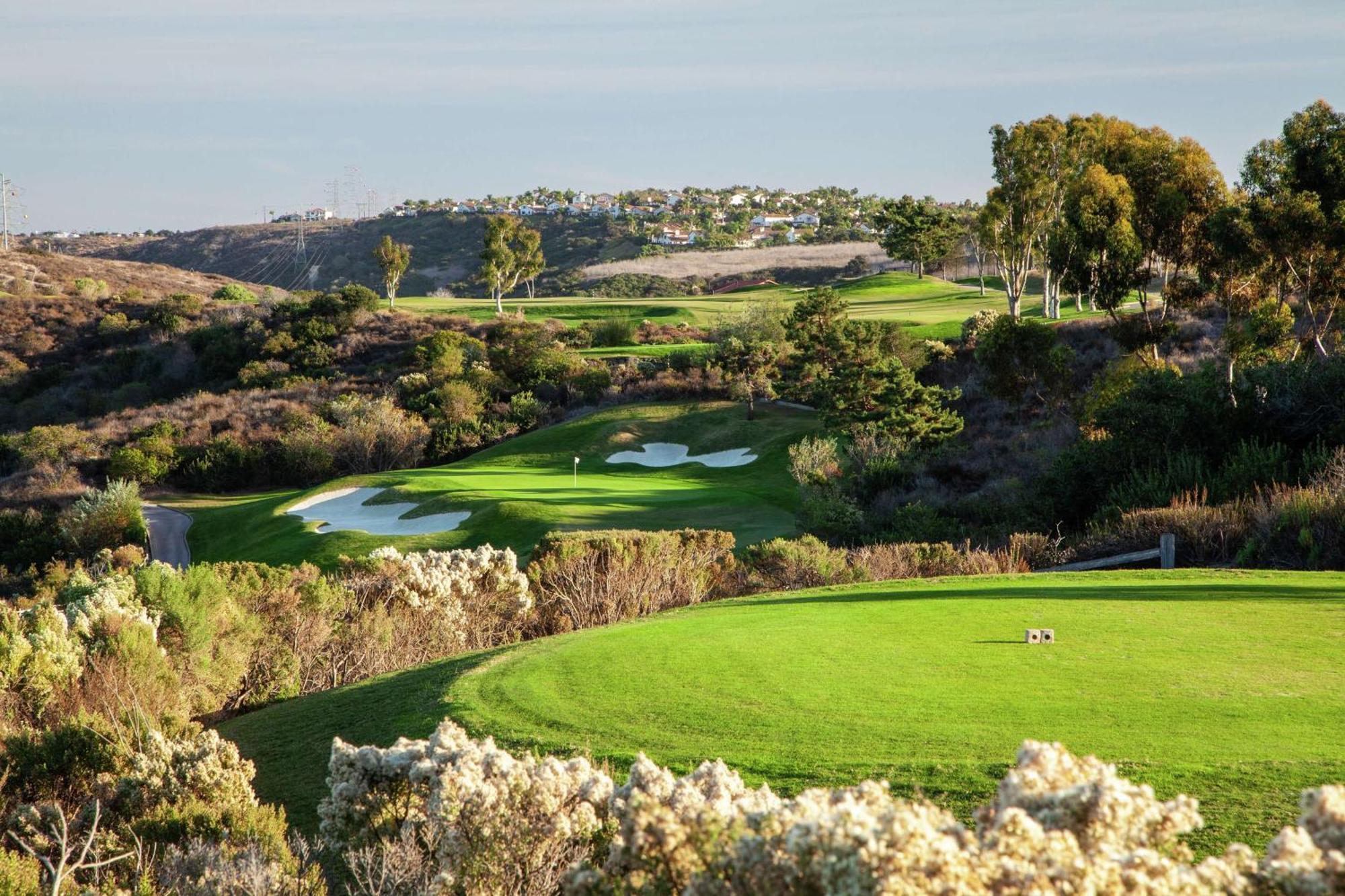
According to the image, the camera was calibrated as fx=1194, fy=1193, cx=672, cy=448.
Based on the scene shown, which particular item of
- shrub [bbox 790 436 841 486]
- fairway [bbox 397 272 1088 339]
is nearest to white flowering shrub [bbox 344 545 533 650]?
shrub [bbox 790 436 841 486]

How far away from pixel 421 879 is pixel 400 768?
578mm

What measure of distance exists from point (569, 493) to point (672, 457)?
390 inches

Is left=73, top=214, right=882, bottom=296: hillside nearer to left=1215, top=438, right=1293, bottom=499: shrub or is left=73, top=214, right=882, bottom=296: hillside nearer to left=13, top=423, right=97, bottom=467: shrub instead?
left=13, top=423, right=97, bottom=467: shrub

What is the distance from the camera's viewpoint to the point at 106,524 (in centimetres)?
3372

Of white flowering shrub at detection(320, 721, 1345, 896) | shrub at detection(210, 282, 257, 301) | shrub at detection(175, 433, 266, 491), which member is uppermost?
shrub at detection(210, 282, 257, 301)

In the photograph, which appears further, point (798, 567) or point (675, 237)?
point (675, 237)

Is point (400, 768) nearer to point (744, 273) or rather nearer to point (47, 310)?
point (47, 310)

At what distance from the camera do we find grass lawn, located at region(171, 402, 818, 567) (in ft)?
89.1

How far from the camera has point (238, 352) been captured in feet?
212

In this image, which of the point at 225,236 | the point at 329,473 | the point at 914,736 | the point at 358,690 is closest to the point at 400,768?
the point at 914,736

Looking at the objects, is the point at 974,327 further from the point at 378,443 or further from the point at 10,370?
the point at 10,370

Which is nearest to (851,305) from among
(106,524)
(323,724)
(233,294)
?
(106,524)

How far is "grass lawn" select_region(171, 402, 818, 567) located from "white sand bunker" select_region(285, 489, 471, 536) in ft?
1.40

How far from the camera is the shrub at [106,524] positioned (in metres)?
33.5
